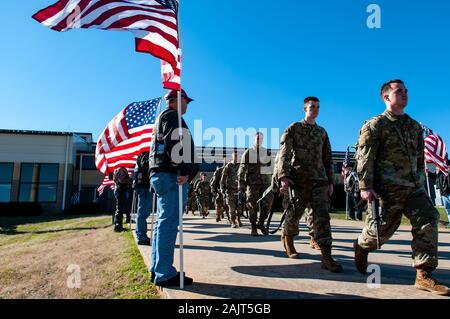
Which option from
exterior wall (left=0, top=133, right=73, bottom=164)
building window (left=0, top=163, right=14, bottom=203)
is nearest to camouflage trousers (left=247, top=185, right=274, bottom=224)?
exterior wall (left=0, top=133, right=73, bottom=164)

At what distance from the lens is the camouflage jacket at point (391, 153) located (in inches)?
144

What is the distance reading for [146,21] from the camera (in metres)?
4.08

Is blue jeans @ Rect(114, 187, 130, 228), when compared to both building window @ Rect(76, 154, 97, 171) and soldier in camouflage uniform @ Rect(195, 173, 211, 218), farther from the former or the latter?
building window @ Rect(76, 154, 97, 171)

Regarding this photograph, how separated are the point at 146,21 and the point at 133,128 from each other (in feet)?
15.0

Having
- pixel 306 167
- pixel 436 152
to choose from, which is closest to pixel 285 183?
pixel 306 167

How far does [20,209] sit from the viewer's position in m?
28.1

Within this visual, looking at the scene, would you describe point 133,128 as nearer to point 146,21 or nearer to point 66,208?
point 146,21

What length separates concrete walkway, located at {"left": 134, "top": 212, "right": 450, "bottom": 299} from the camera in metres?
3.16

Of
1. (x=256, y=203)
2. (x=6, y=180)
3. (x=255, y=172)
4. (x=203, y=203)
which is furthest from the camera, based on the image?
(x=6, y=180)

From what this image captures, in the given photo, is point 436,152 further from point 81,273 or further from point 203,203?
point 81,273

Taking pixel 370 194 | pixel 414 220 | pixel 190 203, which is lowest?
pixel 190 203

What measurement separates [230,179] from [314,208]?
20.9 feet

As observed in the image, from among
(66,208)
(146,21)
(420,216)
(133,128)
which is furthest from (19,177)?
(420,216)

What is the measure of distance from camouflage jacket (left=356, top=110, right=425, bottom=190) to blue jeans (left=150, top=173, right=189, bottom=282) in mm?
1962
